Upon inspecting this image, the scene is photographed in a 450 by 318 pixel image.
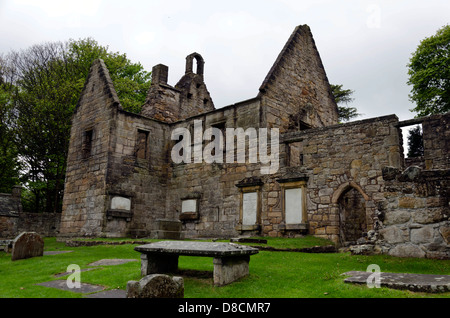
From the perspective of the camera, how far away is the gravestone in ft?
17.2

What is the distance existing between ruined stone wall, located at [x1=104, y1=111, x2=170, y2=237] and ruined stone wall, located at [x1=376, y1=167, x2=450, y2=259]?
1309 centimetres

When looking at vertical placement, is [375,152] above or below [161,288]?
above

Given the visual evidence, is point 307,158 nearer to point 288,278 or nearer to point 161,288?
point 288,278

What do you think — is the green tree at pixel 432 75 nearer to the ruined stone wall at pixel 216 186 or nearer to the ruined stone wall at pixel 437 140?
the ruined stone wall at pixel 437 140

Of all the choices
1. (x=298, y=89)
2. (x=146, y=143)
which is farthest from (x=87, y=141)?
(x=298, y=89)

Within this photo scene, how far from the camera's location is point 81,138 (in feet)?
67.1

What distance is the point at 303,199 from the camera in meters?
14.5

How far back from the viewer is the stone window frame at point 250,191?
621 inches

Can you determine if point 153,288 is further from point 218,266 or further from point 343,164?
point 343,164

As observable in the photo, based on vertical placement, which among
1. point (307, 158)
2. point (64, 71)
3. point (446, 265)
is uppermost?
point (64, 71)

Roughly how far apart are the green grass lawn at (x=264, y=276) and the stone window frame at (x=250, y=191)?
566 centimetres
